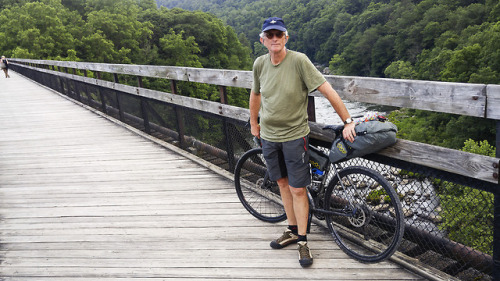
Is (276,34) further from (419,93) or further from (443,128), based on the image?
(443,128)

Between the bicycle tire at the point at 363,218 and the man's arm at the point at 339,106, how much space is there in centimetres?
26

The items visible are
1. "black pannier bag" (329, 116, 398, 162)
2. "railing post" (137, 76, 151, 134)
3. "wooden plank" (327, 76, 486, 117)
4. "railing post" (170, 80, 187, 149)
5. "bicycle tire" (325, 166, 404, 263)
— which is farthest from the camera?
"railing post" (137, 76, 151, 134)

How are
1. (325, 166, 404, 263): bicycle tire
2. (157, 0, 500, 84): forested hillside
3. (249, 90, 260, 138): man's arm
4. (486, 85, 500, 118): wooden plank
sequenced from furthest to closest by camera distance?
(157, 0, 500, 84): forested hillside → (249, 90, 260, 138): man's arm → (325, 166, 404, 263): bicycle tire → (486, 85, 500, 118): wooden plank

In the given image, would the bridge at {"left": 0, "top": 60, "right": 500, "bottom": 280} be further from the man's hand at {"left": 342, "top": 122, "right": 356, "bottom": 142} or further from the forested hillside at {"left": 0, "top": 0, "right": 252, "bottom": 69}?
the forested hillside at {"left": 0, "top": 0, "right": 252, "bottom": 69}

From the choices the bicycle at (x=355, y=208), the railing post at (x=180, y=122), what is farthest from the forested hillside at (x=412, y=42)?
the bicycle at (x=355, y=208)

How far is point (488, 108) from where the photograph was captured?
208cm

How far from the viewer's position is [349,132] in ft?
8.59

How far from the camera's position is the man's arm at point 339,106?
2.59m

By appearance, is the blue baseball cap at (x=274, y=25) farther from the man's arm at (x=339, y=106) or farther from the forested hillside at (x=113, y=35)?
the forested hillside at (x=113, y=35)

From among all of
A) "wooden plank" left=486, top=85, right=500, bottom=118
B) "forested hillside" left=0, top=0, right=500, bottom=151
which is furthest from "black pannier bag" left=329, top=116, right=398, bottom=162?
"forested hillside" left=0, top=0, right=500, bottom=151

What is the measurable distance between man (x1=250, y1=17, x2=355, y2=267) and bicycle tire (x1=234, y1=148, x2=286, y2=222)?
0.51m

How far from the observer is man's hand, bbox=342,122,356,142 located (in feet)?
8.57

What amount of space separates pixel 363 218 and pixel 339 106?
83cm

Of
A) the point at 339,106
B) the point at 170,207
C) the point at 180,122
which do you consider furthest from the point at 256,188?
the point at 180,122
